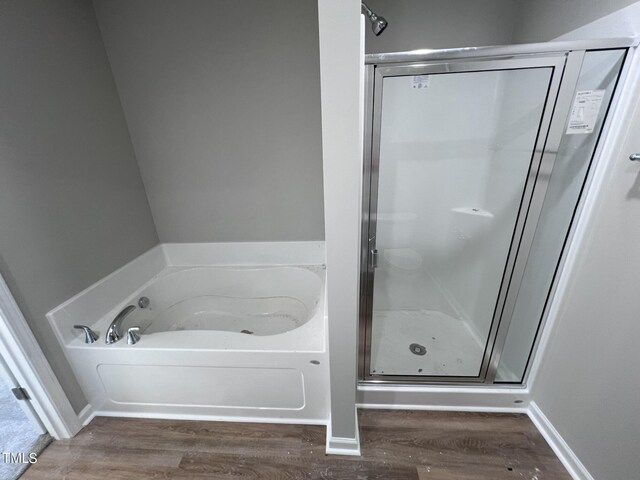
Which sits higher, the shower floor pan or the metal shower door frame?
the metal shower door frame

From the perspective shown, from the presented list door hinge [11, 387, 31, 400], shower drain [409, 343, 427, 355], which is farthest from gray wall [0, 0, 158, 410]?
shower drain [409, 343, 427, 355]

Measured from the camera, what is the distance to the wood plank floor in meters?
1.11

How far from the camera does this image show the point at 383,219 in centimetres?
151

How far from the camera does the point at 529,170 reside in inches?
44.9

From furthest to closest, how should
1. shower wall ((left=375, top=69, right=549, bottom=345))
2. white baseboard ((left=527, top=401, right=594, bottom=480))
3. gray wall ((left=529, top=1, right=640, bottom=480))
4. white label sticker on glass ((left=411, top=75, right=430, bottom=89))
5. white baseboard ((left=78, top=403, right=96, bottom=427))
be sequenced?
white baseboard ((left=78, top=403, right=96, bottom=427)) < shower wall ((left=375, top=69, right=549, bottom=345)) < white label sticker on glass ((left=411, top=75, right=430, bottom=89)) < white baseboard ((left=527, top=401, right=594, bottom=480)) < gray wall ((left=529, top=1, right=640, bottom=480))

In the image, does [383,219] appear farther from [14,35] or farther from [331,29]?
[14,35]

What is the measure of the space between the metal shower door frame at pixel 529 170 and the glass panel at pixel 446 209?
62 millimetres

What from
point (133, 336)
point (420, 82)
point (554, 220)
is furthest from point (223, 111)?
point (554, 220)

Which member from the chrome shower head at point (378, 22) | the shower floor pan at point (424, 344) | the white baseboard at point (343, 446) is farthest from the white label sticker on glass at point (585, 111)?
the white baseboard at point (343, 446)

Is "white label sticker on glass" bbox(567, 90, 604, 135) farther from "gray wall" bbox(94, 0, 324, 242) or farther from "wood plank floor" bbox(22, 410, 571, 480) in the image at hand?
"wood plank floor" bbox(22, 410, 571, 480)

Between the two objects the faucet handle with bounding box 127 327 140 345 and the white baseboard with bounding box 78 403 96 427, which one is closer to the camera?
the faucet handle with bounding box 127 327 140 345

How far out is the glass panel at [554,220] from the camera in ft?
2.98

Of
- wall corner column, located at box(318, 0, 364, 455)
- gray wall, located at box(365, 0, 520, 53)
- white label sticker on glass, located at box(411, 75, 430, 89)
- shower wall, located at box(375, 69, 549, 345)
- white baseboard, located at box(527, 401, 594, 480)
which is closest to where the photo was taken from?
wall corner column, located at box(318, 0, 364, 455)

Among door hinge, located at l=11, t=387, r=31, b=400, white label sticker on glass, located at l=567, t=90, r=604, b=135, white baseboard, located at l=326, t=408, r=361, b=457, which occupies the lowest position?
white baseboard, located at l=326, t=408, r=361, b=457
